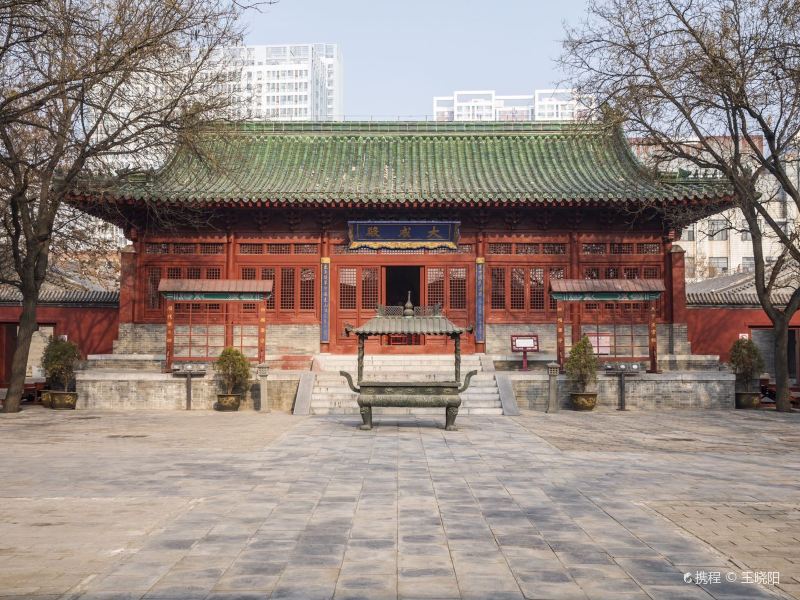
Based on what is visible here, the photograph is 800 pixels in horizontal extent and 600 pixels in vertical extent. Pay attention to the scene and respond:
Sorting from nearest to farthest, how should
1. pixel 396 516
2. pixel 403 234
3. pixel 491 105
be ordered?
pixel 396 516 < pixel 403 234 < pixel 491 105

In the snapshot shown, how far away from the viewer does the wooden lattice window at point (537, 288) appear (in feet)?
67.1

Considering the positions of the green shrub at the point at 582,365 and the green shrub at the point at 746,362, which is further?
the green shrub at the point at 746,362

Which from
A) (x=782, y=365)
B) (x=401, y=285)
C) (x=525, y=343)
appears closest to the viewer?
(x=782, y=365)

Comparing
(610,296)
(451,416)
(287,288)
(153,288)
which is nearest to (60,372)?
(153,288)

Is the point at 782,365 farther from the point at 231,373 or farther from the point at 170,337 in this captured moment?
the point at 170,337

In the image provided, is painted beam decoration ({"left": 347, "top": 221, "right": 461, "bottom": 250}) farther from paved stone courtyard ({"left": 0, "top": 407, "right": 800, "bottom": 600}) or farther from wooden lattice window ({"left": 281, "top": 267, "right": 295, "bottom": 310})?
paved stone courtyard ({"left": 0, "top": 407, "right": 800, "bottom": 600})

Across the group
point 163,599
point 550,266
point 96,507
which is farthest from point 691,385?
point 163,599

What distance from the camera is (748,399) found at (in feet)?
55.7

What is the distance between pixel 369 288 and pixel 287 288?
220cm

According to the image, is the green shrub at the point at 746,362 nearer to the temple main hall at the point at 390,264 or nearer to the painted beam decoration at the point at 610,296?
the painted beam decoration at the point at 610,296

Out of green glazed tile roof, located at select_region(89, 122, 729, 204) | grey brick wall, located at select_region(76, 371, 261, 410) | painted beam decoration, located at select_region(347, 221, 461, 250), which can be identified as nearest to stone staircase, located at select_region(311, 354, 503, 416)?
grey brick wall, located at select_region(76, 371, 261, 410)

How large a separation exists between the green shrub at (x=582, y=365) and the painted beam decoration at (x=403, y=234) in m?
5.19

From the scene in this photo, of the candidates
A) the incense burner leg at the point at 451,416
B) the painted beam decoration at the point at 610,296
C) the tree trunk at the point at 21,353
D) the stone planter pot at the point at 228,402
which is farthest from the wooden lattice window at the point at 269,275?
the incense burner leg at the point at 451,416

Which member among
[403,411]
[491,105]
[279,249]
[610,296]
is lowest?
[403,411]
